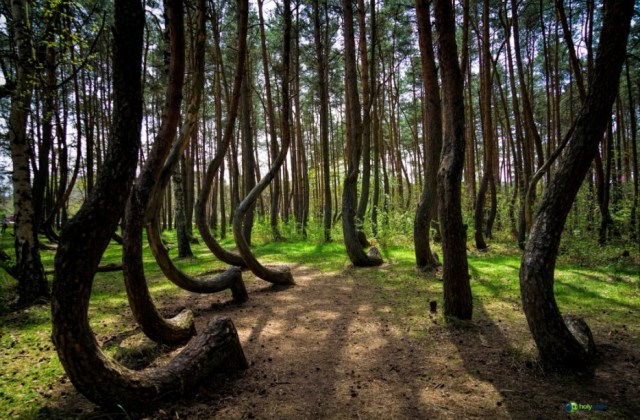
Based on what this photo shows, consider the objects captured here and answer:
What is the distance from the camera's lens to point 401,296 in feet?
22.0

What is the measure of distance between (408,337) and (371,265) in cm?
534

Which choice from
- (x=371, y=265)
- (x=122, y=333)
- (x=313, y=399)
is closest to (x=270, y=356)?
(x=313, y=399)

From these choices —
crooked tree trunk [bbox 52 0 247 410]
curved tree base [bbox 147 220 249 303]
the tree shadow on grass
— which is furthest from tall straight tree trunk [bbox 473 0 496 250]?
crooked tree trunk [bbox 52 0 247 410]

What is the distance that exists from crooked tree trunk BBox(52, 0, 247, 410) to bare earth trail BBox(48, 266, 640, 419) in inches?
12.7

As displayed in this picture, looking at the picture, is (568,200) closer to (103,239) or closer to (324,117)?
(103,239)

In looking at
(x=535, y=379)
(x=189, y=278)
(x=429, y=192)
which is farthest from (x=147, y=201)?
(x=429, y=192)

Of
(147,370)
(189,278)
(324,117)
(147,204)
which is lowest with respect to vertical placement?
(147,370)

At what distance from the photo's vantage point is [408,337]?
15.1ft

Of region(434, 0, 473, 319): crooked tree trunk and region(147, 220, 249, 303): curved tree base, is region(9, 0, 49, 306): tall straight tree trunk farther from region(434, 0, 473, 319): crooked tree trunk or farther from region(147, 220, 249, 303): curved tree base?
region(434, 0, 473, 319): crooked tree trunk

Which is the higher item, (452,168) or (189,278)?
(452,168)

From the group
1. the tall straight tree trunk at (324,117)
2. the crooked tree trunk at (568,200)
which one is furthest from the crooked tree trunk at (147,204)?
the tall straight tree trunk at (324,117)

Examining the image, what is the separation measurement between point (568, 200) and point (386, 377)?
8.08 ft

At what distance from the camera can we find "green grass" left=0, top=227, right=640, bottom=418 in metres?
3.52

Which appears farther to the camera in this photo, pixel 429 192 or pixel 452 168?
pixel 429 192
